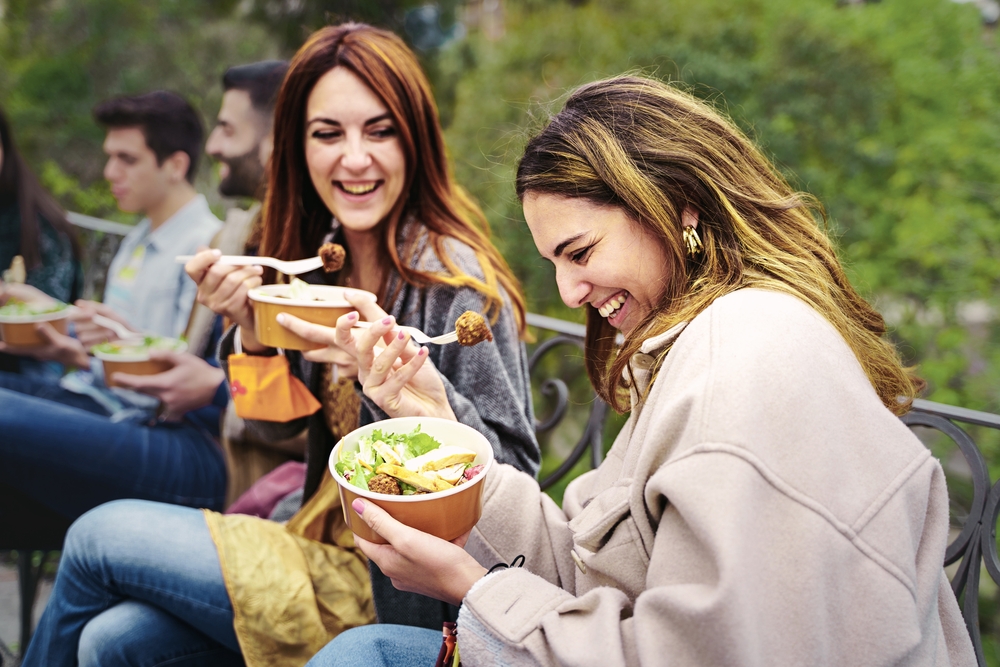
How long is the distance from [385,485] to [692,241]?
71 centimetres

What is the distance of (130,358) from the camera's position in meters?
2.69

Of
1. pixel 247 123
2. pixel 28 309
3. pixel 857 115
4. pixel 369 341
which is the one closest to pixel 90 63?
pixel 247 123

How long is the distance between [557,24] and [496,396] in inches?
A: 189

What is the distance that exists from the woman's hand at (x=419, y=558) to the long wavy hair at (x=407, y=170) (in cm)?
82

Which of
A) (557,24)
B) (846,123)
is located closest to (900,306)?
(846,123)

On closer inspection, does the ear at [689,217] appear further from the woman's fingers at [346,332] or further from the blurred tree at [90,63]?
the blurred tree at [90,63]

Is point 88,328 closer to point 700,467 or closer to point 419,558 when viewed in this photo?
point 419,558

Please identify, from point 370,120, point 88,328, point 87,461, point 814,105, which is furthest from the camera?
point 814,105

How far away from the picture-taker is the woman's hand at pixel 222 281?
1.96 metres

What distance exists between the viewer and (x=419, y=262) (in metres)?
2.13

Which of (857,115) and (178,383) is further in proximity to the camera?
(857,115)

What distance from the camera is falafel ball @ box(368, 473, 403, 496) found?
4.36 ft

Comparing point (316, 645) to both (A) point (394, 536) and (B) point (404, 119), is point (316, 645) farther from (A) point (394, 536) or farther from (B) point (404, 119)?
(B) point (404, 119)

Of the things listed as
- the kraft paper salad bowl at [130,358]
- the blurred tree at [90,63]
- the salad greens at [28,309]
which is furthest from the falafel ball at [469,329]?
the blurred tree at [90,63]
